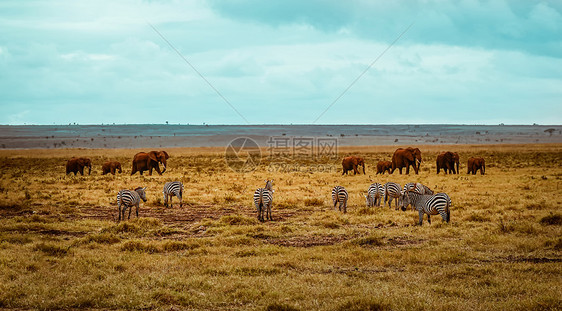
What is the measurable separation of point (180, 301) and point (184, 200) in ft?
51.5

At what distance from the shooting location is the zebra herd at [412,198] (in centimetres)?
1633

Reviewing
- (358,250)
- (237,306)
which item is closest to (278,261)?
(358,250)

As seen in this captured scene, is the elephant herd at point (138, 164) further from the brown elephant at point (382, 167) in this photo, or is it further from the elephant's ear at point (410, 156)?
the elephant's ear at point (410, 156)

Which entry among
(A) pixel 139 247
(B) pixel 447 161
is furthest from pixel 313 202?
(B) pixel 447 161

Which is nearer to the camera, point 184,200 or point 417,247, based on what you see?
point 417,247

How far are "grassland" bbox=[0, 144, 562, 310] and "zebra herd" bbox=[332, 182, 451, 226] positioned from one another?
51 centimetres

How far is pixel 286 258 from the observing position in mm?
12703

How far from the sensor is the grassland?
31.2 ft

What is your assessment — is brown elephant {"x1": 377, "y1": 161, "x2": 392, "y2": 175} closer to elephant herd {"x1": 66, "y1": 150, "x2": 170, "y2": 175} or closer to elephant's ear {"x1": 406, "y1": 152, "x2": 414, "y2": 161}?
elephant's ear {"x1": 406, "y1": 152, "x2": 414, "y2": 161}

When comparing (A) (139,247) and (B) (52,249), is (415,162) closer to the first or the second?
(A) (139,247)

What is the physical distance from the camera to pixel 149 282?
1052 cm

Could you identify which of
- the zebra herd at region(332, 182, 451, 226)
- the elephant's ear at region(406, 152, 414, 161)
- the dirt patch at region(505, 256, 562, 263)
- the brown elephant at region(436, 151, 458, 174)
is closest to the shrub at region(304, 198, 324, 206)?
the zebra herd at region(332, 182, 451, 226)

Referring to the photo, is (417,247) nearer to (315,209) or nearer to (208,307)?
(208,307)

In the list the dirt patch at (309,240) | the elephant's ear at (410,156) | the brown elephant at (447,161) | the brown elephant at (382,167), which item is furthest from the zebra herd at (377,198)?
the brown elephant at (447,161)
